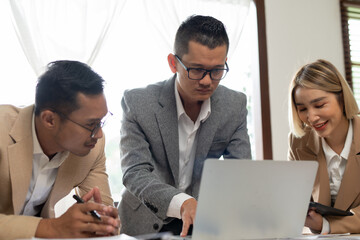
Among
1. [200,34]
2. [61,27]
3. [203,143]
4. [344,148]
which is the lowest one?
[344,148]

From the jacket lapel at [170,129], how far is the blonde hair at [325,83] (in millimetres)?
661

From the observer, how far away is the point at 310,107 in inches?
85.0

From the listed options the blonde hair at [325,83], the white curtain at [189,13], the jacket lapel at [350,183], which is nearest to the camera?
the jacket lapel at [350,183]

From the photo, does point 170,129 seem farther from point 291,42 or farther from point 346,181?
point 291,42

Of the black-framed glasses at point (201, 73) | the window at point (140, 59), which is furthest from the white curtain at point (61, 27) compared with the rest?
the black-framed glasses at point (201, 73)

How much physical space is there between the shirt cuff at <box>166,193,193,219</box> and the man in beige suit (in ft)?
0.66

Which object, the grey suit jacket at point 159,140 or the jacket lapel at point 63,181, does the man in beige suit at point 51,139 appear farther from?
the grey suit jacket at point 159,140

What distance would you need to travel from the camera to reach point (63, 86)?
1764 mm

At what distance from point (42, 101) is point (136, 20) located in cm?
203

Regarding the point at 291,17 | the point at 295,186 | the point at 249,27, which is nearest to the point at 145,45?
the point at 249,27

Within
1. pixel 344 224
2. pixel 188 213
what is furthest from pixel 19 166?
pixel 344 224

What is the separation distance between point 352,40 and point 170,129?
3004 mm

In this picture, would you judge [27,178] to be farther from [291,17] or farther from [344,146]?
[291,17]

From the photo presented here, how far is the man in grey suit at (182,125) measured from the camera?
1881mm
